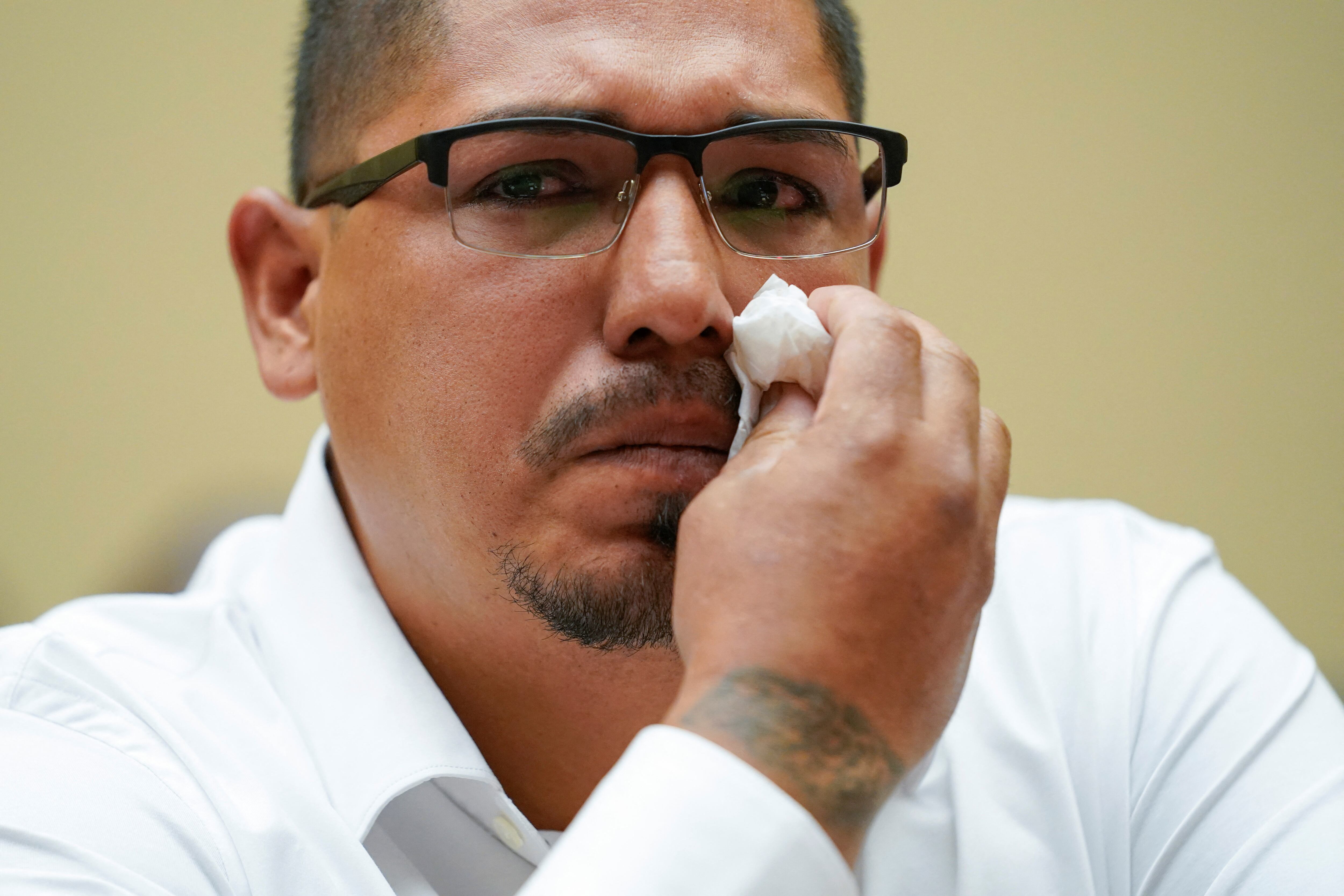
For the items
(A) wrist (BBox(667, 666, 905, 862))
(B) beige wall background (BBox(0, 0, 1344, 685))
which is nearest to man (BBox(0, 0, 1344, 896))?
(A) wrist (BBox(667, 666, 905, 862))

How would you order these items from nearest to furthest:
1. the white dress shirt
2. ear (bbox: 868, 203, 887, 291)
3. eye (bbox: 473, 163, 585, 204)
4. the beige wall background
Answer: the white dress shirt < eye (bbox: 473, 163, 585, 204) < ear (bbox: 868, 203, 887, 291) < the beige wall background

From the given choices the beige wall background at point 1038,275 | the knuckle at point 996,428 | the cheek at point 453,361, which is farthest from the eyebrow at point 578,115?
the beige wall background at point 1038,275

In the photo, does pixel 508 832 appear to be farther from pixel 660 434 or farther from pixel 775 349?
pixel 775 349

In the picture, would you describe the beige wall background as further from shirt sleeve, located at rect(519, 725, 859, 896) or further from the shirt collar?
shirt sleeve, located at rect(519, 725, 859, 896)

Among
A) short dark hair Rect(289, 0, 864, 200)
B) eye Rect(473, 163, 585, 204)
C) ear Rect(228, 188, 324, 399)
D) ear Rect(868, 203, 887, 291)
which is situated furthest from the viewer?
ear Rect(868, 203, 887, 291)

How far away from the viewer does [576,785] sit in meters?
1.18

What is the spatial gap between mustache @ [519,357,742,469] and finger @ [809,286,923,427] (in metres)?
0.12

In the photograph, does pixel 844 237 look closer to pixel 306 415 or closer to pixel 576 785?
pixel 576 785

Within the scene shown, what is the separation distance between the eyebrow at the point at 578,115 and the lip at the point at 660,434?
28 cm

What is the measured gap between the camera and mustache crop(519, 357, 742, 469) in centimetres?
93

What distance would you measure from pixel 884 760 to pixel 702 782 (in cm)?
14

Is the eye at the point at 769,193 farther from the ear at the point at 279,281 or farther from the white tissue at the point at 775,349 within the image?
the ear at the point at 279,281

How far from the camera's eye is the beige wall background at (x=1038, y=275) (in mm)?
2320

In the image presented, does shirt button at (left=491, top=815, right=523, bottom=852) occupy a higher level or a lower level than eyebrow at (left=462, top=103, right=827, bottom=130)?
lower
